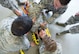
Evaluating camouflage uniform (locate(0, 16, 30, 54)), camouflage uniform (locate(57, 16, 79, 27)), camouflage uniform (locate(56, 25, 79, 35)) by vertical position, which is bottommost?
camouflage uniform (locate(0, 16, 30, 54))

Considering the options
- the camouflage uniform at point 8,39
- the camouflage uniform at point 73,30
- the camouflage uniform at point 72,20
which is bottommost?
the camouflage uniform at point 8,39

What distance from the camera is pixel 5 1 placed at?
1800mm

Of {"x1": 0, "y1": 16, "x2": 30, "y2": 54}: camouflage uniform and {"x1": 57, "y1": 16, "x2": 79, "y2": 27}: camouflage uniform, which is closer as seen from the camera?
{"x1": 0, "y1": 16, "x2": 30, "y2": 54}: camouflage uniform

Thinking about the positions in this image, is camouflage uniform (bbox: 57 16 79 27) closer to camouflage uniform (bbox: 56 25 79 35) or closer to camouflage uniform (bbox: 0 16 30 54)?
camouflage uniform (bbox: 56 25 79 35)

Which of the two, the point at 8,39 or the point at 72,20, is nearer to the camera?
the point at 8,39

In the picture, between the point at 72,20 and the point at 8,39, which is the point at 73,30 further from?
the point at 8,39

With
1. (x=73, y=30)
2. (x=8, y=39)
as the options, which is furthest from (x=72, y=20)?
(x=8, y=39)

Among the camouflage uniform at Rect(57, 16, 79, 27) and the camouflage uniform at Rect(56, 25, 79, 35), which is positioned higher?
the camouflage uniform at Rect(57, 16, 79, 27)

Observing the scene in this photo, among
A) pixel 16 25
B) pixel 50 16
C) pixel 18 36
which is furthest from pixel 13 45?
pixel 50 16

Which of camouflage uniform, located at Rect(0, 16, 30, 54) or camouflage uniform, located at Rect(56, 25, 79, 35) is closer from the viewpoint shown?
camouflage uniform, located at Rect(0, 16, 30, 54)

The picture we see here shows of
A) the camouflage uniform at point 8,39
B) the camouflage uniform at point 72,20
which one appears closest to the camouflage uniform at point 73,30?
the camouflage uniform at point 72,20

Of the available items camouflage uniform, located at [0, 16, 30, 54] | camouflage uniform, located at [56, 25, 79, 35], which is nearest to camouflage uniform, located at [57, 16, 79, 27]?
camouflage uniform, located at [56, 25, 79, 35]

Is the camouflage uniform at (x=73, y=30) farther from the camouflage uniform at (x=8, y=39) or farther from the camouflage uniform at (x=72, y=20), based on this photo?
the camouflage uniform at (x=8, y=39)

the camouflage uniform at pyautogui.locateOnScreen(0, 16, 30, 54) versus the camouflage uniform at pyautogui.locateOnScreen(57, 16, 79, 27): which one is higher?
the camouflage uniform at pyautogui.locateOnScreen(57, 16, 79, 27)
